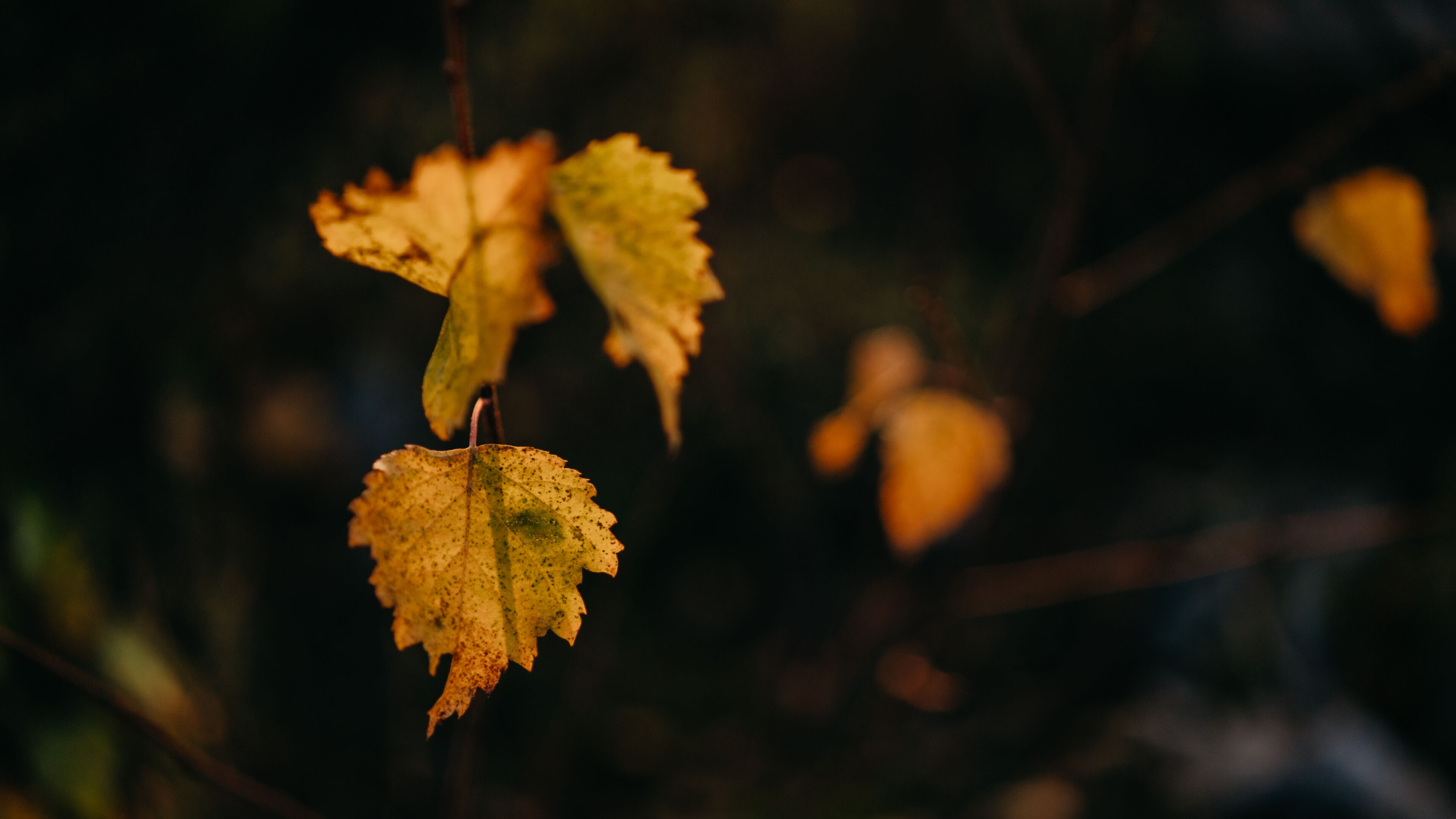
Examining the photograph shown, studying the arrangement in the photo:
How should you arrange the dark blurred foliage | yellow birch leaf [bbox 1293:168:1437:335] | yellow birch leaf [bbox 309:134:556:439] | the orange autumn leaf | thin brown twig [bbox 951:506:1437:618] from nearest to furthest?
yellow birch leaf [bbox 309:134:556:439] → yellow birch leaf [bbox 1293:168:1437:335] → the dark blurred foliage → the orange autumn leaf → thin brown twig [bbox 951:506:1437:618]

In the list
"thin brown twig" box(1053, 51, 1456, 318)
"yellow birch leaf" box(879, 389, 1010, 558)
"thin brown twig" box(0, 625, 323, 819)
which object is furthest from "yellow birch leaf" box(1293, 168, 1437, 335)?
"thin brown twig" box(0, 625, 323, 819)

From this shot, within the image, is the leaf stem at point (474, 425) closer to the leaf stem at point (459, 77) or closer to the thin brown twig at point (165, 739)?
the leaf stem at point (459, 77)

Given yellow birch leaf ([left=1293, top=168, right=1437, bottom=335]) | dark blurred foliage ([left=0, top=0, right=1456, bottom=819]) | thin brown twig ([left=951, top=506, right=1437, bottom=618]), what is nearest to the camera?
yellow birch leaf ([left=1293, top=168, right=1437, bottom=335])

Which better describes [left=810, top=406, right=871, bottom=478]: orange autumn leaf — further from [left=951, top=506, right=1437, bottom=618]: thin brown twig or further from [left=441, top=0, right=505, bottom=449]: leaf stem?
[left=441, top=0, right=505, bottom=449]: leaf stem

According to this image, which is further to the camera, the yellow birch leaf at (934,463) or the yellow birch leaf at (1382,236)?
the yellow birch leaf at (934,463)

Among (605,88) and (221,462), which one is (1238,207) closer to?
(605,88)

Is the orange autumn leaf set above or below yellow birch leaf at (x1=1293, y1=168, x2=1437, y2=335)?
below

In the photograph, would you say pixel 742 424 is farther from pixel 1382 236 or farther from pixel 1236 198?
pixel 1382 236

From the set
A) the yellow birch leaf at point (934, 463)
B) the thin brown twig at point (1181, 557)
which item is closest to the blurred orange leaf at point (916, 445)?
the yellow birch leaf at point (934, 463)
